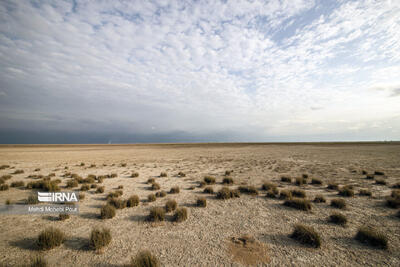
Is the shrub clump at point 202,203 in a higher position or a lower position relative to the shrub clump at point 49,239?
lower

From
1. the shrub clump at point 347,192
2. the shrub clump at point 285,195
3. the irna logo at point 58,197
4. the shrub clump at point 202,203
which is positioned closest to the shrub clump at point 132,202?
the shrub clump at point 202,203

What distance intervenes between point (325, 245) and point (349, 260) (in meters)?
0.62

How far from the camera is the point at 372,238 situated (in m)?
4.86

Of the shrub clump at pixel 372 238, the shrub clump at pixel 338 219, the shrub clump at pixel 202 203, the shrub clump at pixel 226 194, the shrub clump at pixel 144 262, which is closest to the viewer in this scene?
the shrub clump at pixel 144 262

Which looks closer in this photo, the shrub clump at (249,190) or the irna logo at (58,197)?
the irna logo at (58,197)

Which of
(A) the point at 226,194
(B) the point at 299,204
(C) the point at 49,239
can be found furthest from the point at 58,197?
(B) the point at 299,204

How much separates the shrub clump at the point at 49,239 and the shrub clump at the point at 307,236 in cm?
766

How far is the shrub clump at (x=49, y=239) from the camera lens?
15.1 ft

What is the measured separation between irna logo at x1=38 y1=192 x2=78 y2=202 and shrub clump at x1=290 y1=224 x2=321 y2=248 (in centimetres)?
1082

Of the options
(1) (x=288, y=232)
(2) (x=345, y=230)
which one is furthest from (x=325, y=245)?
(2) (x=345, y=230)

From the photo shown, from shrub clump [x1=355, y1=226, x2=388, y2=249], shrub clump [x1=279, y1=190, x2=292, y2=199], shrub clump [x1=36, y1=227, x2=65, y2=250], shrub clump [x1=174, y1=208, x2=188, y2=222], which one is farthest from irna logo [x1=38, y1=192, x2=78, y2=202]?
shrub clump [x1=355, y1=226, x2=388, y2=249]

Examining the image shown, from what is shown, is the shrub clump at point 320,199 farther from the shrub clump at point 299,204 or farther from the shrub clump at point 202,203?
the shrub clump at point 202,203

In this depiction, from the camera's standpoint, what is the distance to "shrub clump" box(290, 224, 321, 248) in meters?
4.84

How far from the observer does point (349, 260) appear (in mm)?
4246
